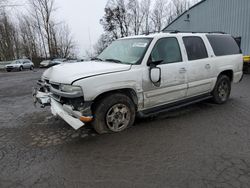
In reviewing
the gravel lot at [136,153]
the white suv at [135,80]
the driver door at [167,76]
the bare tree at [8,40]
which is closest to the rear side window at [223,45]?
the white suv at [135,80]

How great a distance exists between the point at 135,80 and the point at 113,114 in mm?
764

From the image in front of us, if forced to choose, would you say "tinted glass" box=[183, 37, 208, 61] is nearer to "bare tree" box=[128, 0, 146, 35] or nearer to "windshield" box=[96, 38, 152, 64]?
"windshield" box=[96, 38, 152, 64]

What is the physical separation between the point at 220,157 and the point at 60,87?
2.77 meters

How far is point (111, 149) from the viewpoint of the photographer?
2.86 meters

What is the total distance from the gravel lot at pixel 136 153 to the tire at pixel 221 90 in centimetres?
74

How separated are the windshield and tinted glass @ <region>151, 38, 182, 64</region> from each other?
0.75 ft

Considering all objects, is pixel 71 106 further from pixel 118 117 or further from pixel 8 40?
pixel 8 40

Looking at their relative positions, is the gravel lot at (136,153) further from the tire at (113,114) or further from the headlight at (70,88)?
the headlight at (70,88)

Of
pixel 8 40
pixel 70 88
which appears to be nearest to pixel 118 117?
pixel 70 88

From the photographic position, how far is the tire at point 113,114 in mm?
3137

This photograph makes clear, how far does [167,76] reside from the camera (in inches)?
143

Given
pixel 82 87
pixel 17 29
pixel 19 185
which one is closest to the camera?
pixel 19 185

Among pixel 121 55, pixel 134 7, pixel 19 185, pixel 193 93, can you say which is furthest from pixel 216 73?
pixel 134 7

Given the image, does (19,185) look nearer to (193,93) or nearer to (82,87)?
(82,87)
